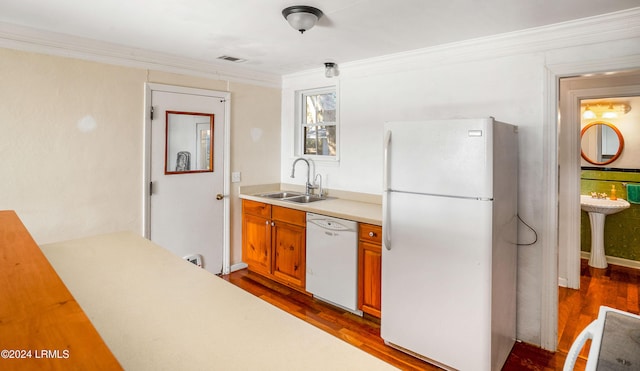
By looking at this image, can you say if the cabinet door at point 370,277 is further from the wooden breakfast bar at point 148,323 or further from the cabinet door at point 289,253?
the wooden breakfast bar at point 148,323

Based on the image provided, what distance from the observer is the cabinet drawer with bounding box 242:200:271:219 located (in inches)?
141

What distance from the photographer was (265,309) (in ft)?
3.65

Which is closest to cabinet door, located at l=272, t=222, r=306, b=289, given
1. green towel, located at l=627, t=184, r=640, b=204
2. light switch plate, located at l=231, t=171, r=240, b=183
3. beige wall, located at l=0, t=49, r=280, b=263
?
light switch plate, located at l=231, t=171, r=240, b=183

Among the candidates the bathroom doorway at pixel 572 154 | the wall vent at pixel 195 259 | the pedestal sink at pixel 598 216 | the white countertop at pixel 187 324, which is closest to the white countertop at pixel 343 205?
the wall vent at pixel 195 259

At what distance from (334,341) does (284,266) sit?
258 cm

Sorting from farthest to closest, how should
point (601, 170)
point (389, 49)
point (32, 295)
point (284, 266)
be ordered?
point (601, 170), point (284, 266), point (389, 49), point (32, 295)

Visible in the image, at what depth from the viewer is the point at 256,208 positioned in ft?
12.2

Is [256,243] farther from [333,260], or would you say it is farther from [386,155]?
[386,155]

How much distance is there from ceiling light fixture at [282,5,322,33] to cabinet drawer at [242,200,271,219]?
189 centimetres

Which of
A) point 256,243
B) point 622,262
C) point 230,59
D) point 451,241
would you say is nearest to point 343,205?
point 256,243

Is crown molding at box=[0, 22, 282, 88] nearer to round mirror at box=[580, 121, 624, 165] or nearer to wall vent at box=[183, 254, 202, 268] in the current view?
wall vent at box=[183, 254, 202, 268]

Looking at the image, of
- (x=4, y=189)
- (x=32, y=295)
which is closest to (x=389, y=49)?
(x=32, y=295)

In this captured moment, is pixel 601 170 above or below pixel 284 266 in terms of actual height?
above

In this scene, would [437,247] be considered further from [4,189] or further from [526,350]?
[4,189]
